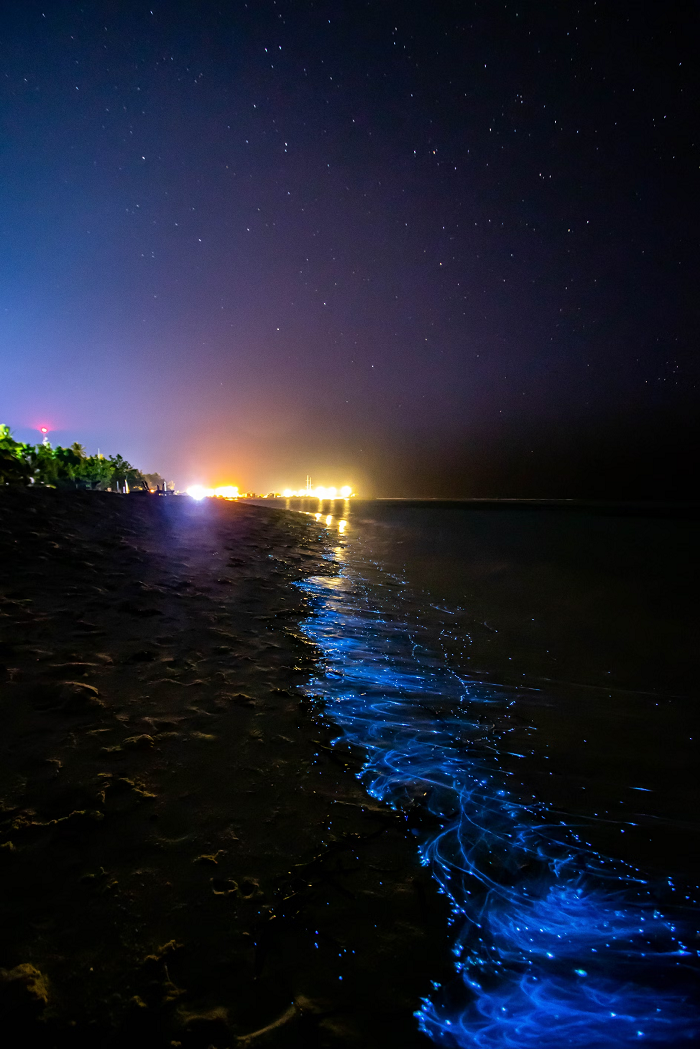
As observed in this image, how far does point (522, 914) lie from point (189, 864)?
229 centimetres

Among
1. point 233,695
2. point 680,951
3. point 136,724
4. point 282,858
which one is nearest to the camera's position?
point 680,951

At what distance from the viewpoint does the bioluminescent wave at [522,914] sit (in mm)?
2279

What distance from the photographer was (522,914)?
289cm

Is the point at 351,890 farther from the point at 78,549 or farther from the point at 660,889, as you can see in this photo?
the point at 78,549

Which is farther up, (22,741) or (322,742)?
(22,741)

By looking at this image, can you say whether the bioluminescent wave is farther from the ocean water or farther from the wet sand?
the wet sand

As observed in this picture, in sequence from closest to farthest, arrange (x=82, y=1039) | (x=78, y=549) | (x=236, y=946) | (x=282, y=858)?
(x=82, y=1039) → (x=236, y=946) → (x=282, y=858) → (x=78, y=549)

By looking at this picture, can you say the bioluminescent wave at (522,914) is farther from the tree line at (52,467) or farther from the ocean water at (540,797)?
the tree line at (52,467)

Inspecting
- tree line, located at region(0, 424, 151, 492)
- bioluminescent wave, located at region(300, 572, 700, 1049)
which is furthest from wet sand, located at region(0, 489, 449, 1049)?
tree line, located at region(0, 424, 151, 492)

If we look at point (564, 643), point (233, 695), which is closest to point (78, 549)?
point (233, 695)

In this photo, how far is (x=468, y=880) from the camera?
306 centimetres

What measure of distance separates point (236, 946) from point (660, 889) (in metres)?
3.06

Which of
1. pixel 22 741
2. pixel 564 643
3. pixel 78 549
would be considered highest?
pixel 78 549

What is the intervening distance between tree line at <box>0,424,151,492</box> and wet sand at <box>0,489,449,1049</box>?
58.9 ft
